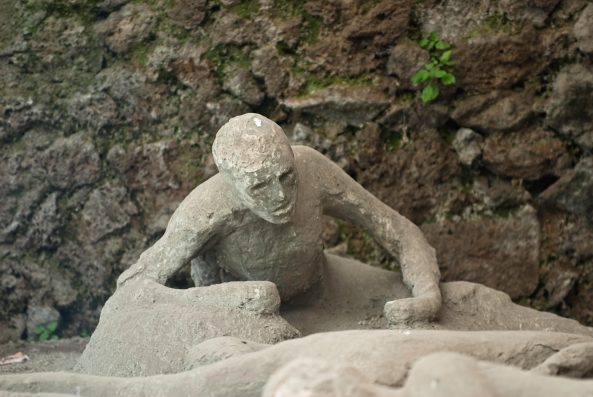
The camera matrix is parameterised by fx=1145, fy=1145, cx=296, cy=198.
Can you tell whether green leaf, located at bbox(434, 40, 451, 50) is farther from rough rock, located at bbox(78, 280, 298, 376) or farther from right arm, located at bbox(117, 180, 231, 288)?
rough rock, located at bbox(78, 280, 298, 376)

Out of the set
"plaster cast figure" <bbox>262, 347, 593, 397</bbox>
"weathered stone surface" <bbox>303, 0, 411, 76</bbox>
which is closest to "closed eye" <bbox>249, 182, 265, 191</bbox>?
"plaster cast figure" <bbox>262, 347, 593, 397</bbox>

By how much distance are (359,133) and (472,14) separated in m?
0.66

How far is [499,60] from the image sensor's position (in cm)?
459

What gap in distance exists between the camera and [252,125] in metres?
3.17

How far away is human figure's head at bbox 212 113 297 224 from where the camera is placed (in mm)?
→ 3121

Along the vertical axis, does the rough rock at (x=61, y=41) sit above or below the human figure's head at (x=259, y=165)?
above

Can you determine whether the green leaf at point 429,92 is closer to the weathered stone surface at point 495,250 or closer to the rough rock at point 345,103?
the rough rock at point 345,103

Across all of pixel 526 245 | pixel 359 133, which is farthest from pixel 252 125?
pixel 526 245

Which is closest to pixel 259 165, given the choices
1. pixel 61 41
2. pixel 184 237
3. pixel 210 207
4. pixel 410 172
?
pixel 210 207

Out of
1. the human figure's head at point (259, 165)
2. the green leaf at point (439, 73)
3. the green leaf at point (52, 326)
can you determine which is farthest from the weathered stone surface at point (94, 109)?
the human figure's head at point (259, 165)

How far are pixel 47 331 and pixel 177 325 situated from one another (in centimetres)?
156

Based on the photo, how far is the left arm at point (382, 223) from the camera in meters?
3.46

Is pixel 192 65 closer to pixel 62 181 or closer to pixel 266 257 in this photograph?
pixel 62 181

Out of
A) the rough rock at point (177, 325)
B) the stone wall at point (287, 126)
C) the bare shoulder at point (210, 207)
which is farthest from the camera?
the stone wall at point (287, 126)
